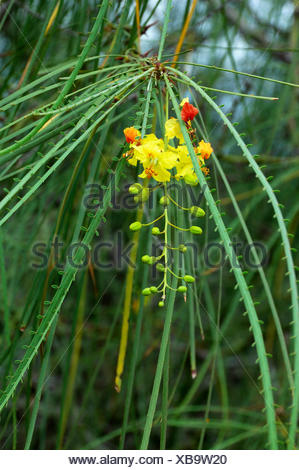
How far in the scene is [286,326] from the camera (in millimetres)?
1444

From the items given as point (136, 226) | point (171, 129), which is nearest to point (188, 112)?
point (171, 129)

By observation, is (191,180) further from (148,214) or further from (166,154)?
(148,214)

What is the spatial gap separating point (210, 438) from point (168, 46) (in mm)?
1273

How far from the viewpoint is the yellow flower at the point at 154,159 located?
59cm

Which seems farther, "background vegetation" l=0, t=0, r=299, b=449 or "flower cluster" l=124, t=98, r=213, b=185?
"background vegetation" l=0, t=0, r=299, b=449

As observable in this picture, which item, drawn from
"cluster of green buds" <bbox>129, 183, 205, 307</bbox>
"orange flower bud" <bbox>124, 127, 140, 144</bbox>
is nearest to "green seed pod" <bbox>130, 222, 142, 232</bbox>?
"cluster of green buds" <bbox>129, 183, 205, 307</bbox>

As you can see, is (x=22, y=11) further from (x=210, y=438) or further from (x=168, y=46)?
(x=210, y=438)

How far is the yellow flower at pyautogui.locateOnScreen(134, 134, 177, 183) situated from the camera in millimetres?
590

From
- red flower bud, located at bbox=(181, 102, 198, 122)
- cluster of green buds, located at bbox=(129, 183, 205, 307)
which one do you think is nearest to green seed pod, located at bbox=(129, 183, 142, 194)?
cluster of green buds, located at bbox=(129, 183, 205, 307)

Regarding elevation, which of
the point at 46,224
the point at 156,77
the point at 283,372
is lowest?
the point at 283,372

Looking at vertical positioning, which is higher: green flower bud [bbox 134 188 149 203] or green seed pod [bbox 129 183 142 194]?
green seed pod [bbox 129 183 142 194]

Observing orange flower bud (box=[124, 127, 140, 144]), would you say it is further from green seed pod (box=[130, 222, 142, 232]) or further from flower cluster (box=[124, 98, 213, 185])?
green seed pod (box=[130, 222, 142, 232])

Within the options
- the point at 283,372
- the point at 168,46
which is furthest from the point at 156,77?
the point at 283,372

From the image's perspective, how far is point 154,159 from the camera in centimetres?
60
